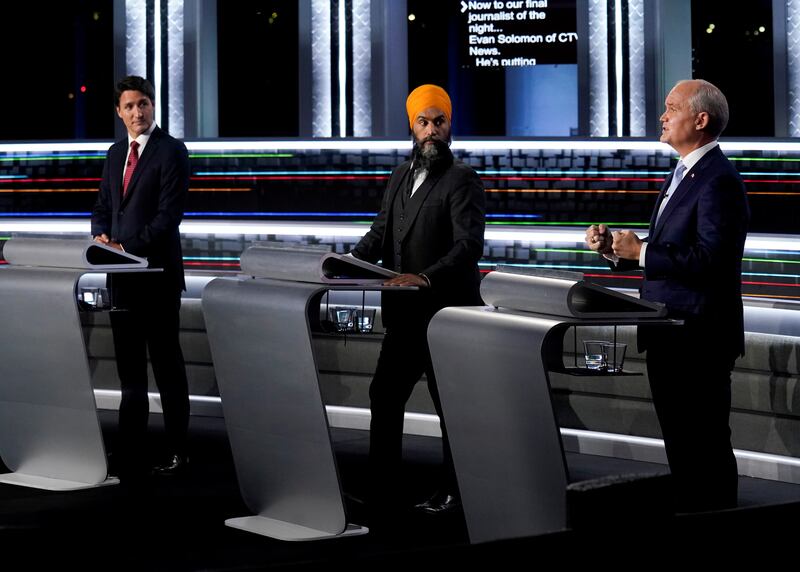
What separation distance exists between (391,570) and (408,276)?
87.9 inches

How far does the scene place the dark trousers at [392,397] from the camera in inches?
158

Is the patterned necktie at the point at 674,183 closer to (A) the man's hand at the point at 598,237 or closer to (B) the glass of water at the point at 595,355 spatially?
(A) the man's hand at the point at 598,237

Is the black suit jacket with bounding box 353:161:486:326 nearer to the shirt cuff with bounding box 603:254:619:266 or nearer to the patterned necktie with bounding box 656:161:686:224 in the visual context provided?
the shirt cuff with bounding box 603:254:619:266

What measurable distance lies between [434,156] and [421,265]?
37cm

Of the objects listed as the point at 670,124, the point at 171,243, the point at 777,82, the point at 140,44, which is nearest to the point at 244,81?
the point at 140,44

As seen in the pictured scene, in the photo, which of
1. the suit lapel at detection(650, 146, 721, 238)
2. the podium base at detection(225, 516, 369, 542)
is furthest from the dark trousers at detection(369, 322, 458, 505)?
the suit lapel at detection(650, 146, 721, 238)

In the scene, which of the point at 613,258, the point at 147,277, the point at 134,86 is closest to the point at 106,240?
the point at 147,277

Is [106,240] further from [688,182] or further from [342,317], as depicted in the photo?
[688,182]

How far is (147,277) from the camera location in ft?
15.9

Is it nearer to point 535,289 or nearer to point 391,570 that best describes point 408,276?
point 535,289

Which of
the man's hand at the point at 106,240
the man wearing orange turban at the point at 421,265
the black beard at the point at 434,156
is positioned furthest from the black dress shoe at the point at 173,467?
the black beard at the point at 434,156

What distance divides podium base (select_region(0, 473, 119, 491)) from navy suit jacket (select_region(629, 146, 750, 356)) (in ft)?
7.34

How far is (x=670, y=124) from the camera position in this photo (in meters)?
3.45

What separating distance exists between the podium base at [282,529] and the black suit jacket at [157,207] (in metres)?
1.28
